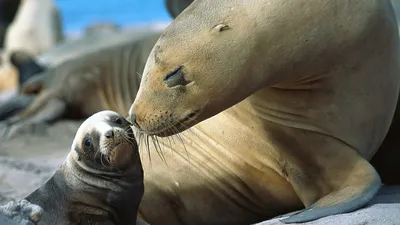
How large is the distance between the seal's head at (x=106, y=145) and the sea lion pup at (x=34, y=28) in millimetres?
9367

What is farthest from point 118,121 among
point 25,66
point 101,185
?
point 25,66

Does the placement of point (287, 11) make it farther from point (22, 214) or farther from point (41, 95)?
point (41, 95)

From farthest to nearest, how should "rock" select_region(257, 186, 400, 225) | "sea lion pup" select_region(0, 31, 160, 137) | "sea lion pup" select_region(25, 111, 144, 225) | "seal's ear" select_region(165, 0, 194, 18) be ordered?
"sea lion pup" select_region(0, 31, 160, 137)
"seal's ear" select_region(165, 0, 194, 18)
"sea lion pup" select_region(25, 111, 144, 225)
"rock" select_region(257, 186, 400, 225)

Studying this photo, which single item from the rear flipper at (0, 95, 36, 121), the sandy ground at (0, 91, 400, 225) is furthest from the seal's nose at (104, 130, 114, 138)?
the rear flipper at (0, 95, 36, 121)

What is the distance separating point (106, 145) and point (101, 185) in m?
0.14

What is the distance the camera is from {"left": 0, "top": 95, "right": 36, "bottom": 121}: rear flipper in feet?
22.2

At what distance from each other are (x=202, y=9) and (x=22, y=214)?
90 centimetres

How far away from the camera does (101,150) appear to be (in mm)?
2850

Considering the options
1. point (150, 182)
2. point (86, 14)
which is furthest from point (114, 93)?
point (86, 14)

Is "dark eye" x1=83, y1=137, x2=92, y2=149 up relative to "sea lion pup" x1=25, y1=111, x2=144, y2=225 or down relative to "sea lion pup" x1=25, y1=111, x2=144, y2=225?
up

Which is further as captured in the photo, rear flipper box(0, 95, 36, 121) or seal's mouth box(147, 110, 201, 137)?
rear flipper box(0, 95, 36, 121)

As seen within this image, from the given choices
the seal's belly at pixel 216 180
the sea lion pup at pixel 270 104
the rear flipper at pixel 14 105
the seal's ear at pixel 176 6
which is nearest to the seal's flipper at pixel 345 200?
the sea lion pup at pixel 270 104

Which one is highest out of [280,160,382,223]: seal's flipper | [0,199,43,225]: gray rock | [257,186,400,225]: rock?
[0,199,43,225]: gray rock

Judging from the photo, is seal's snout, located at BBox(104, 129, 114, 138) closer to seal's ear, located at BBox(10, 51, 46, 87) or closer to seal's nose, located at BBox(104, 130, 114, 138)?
seal's nose, located at BBox(104, 130, 114, 138)
